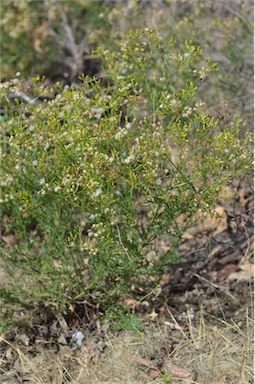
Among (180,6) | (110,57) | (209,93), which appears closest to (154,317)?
(110,57)

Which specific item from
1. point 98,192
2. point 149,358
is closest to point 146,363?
point 149,358

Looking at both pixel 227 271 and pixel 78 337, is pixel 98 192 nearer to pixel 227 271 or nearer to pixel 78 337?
pixel 78 337

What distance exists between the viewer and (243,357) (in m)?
3.32

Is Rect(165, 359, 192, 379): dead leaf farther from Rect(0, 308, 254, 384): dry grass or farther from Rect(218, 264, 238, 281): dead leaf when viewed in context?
Rect(218, 264, 238, 281): dead leaf

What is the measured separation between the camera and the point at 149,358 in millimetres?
3396

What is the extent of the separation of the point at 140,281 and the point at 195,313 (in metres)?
0.39

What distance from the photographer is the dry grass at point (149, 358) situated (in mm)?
3242

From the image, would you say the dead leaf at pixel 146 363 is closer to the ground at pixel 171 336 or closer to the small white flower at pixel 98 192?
the ground at pixel 171 336

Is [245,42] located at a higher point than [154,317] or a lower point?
Result: higher

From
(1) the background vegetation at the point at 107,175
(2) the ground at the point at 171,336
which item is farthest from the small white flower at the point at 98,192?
(2) the ground at the point at 171,336

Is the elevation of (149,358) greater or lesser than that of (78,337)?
lesser

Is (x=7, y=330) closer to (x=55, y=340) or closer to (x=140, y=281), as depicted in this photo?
(x=55, y=340)

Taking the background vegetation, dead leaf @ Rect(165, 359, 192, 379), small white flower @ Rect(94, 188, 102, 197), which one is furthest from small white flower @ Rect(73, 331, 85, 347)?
small white flower @ Rect(94, 188, 102, 197)

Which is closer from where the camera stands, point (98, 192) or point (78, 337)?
point (98, 192)
